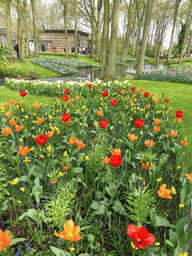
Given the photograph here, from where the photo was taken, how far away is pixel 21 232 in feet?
5.77

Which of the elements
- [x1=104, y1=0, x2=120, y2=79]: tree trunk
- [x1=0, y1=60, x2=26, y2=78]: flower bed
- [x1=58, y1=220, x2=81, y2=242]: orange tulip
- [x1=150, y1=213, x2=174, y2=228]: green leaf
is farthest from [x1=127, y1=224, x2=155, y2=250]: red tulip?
[x1=0, y1=60, x2=26, y2=78]: flower bed

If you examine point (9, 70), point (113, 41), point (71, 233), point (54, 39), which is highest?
point (54, 39)

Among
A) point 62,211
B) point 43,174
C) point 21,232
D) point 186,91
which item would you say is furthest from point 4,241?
point 186,91

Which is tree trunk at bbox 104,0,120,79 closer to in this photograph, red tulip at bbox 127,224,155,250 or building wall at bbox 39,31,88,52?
red tulip at bbox 127,224,155,250

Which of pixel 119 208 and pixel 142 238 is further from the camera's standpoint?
pixel 119 208

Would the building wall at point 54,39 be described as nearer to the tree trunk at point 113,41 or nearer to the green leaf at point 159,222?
the tree trunk at point 113,41

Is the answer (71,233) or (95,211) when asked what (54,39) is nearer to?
(95,211)

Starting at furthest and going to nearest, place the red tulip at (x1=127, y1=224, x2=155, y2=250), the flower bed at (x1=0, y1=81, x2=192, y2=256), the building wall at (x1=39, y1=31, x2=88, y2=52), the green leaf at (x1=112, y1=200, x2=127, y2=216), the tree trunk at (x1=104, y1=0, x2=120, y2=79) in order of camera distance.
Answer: the building wall at (x1=39, y1=31, x2=88, y2=52), the tree trunk at (x1=104, y1=0, x2=120, y2=79), the green leaf at (x1=112, y1=200, x2=127, y2=216), the flower bed at (x1=0, y1=81, x2=192, y2=256), the red tulip at (x1=127, y1=224, x2=155, y2=250)

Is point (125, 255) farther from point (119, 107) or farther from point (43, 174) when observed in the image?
point (119, 107)

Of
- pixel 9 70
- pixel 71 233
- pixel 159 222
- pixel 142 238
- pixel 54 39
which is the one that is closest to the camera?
pixel 142 238

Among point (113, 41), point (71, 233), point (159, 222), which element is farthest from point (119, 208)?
point (113, 41)

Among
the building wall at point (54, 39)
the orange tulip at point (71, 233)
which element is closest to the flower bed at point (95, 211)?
the orange tulip at point (71, 233)

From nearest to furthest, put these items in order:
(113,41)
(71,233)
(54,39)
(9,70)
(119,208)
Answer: (71,233)
(119,208)
(113,41)
(9,70)
(54,39)

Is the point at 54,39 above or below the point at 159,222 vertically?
above
